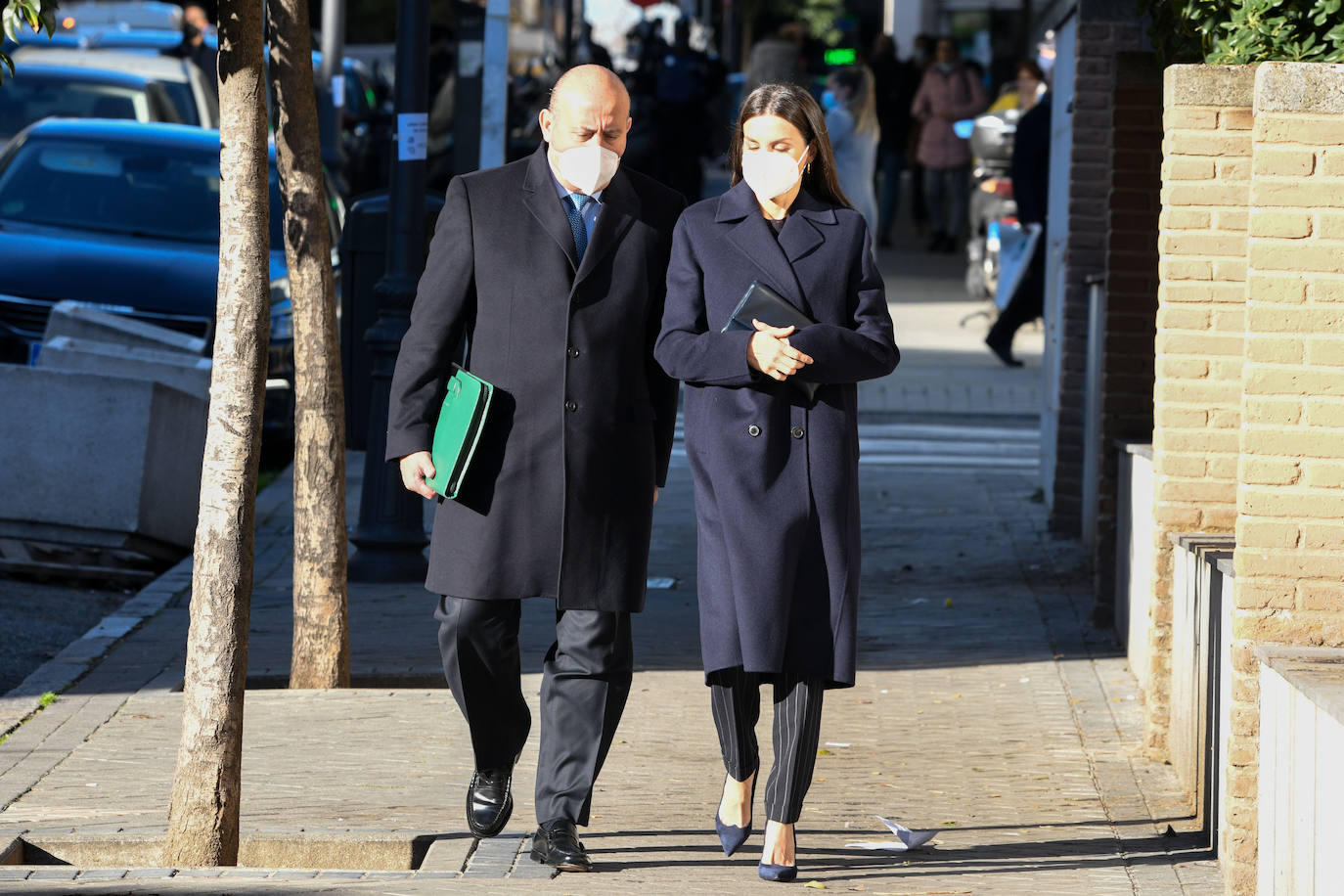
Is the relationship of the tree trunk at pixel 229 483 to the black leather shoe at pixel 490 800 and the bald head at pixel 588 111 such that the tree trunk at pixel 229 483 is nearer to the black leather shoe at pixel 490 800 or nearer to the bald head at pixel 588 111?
the black leather shoe at pixel 490 800

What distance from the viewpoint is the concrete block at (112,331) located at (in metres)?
10.5

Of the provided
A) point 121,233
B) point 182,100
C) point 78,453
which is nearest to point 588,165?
point 78,453

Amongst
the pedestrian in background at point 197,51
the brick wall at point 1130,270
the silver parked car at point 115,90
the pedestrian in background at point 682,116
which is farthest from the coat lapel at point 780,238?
the pedestrian in background at point 682,116

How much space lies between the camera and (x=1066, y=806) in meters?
5.72

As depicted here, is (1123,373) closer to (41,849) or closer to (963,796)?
(963,796)

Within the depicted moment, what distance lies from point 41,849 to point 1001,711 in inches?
121

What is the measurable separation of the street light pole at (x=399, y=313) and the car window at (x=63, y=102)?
839 cm

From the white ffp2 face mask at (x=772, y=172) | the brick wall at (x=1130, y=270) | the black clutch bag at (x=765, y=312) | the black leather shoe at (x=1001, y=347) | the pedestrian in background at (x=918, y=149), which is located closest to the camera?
the black clutch bag at (x=765, y=312)

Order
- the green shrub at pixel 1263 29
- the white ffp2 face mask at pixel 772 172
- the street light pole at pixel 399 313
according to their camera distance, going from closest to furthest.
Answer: the white ffp2 face mask at pixel 772 172 → the green shrub at pixel 1263 29 → the street light pole at pixel 399 313

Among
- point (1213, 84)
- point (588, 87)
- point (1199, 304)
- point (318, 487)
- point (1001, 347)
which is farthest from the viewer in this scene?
point (1001, 347)

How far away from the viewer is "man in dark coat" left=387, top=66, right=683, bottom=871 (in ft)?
16.3

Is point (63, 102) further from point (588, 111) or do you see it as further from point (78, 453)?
point (588, 111)

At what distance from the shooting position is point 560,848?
491 cm

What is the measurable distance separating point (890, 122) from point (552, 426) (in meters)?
20.5
